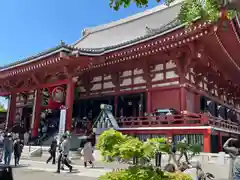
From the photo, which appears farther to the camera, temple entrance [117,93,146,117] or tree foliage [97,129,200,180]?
temple entrance [117,93,146,117]

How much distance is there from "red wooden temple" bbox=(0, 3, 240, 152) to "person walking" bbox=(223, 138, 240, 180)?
872cm

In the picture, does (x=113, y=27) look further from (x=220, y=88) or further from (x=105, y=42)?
(x=220, y=88)

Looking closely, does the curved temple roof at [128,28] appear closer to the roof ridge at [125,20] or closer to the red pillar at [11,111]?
the roof ridge at [125,20]

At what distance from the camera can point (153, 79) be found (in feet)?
60.3

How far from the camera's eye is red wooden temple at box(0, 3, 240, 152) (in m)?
15.3

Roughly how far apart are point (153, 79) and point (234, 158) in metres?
13.8

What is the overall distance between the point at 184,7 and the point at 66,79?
1528cm

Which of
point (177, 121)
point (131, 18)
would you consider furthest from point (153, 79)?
point (131, 18)

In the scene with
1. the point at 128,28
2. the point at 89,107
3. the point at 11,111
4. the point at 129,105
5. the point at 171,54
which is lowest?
the point at 11,111

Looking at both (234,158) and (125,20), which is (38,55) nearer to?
(125,20)

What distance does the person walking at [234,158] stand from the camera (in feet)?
14.7

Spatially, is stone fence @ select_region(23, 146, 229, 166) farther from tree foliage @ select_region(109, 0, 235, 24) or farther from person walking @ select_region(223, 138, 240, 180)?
tree foliage @ select_region(109, 0, 235, 24)

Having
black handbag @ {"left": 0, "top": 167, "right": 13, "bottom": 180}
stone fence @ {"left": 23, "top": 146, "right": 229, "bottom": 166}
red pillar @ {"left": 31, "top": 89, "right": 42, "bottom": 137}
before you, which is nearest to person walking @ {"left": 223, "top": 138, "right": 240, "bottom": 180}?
black handbag @ {"left": 0, "top": 167, "right": 13, "bottom": 180}

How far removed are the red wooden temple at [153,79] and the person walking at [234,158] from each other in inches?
343
